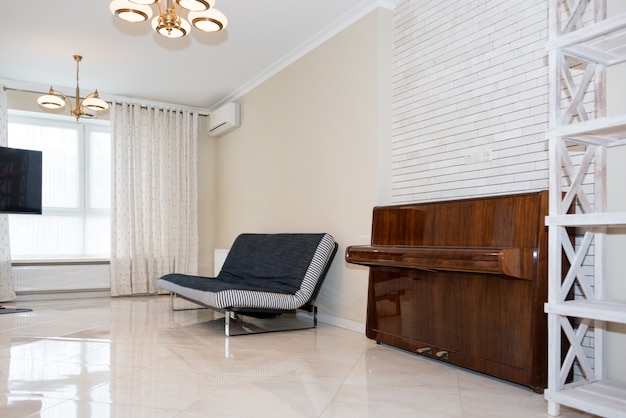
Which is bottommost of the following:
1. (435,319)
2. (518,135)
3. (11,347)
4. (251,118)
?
(11,347)

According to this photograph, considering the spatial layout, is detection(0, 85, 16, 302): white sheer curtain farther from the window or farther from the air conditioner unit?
the air conditioner unit

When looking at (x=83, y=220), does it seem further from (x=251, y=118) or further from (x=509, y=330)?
(x=509, y=330)

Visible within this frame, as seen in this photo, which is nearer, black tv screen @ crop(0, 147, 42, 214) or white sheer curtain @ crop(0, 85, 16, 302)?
black tv screen @ crop(0, 147, 42, 214)

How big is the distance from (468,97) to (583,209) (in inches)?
47.9

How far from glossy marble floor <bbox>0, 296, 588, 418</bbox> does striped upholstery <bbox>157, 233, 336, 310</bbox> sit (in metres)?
0.27

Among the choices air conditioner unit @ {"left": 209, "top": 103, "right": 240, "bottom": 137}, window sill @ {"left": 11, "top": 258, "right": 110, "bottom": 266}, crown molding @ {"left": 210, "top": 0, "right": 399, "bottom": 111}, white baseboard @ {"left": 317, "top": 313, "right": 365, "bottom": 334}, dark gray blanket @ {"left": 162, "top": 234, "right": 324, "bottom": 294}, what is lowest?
white baseboard @ {"left": 317, "top": 313, "right": 365, "bottom": 334}

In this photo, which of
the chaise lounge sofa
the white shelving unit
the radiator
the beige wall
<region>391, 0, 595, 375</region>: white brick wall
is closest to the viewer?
the white shelving unit

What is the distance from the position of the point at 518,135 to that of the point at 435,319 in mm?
1174

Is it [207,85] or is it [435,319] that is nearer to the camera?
[435,319]

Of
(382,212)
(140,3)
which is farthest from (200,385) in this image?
(140,3)

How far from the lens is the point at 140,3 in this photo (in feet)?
9.06

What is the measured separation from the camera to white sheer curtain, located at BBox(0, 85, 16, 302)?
5543 millimetres

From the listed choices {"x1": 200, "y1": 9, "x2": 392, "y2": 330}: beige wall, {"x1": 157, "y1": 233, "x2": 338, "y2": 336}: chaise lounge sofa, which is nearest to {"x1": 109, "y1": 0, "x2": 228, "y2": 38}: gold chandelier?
{"x1": 200, "y1": 9, "x2": 392, "y2": 330}: beige wall

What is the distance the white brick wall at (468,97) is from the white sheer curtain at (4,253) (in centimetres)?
444
